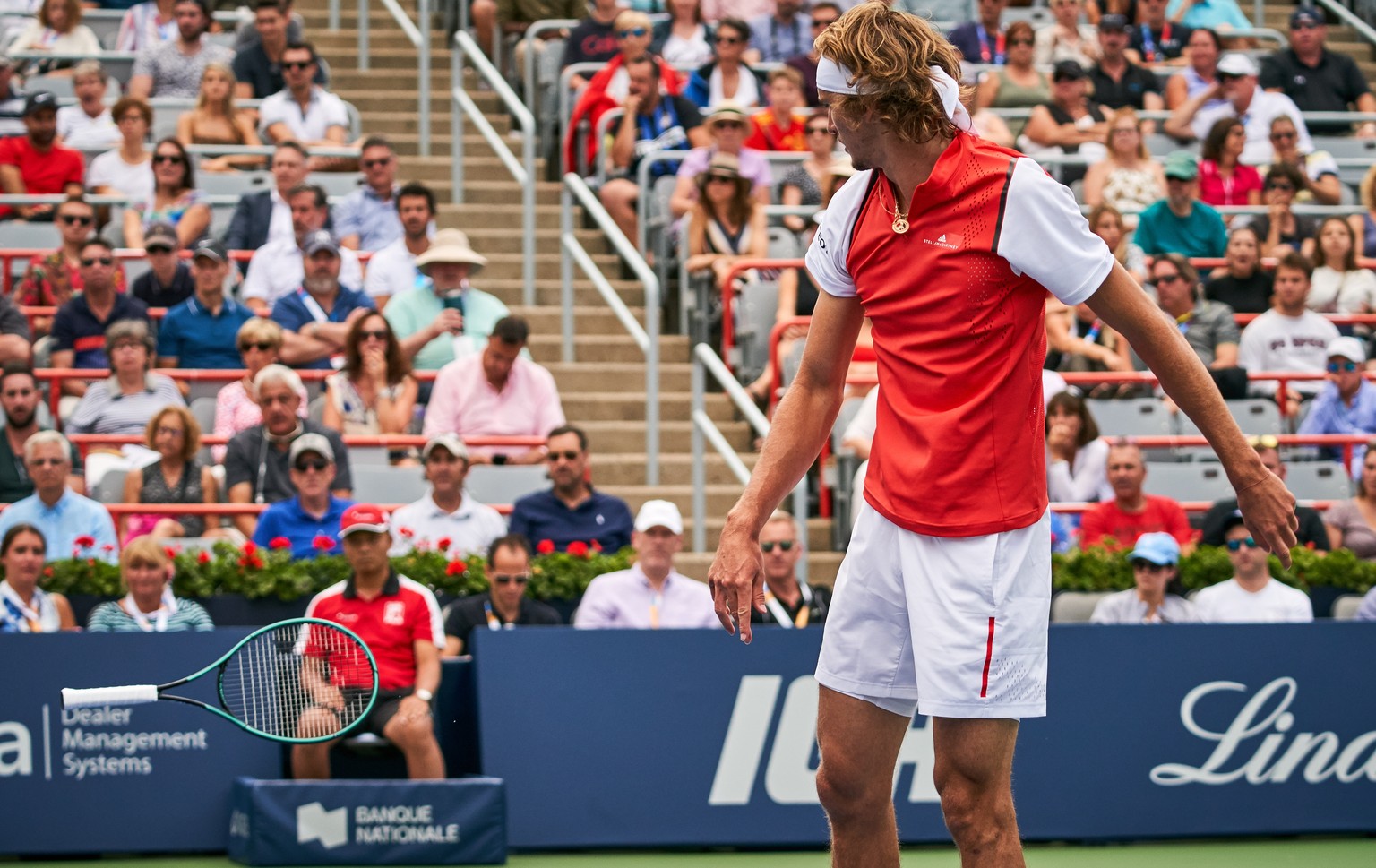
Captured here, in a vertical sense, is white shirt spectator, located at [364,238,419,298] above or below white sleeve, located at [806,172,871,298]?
below

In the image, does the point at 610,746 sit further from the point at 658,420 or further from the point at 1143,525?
the point at 658,420

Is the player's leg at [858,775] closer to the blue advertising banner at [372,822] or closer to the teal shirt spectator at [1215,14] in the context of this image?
the blue advertising banner at [372,822]

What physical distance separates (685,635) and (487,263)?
5.46 metres

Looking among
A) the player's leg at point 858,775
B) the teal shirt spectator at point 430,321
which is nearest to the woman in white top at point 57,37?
the teal shirt spectator at point 430,321

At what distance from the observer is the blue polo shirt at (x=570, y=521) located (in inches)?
381

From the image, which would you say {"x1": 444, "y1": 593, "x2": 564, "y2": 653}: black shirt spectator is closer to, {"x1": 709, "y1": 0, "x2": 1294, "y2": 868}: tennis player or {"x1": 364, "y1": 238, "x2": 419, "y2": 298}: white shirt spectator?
{"x1": 364, "y1": 238, "x2": 419, "y2": 298}: white shirt spectator

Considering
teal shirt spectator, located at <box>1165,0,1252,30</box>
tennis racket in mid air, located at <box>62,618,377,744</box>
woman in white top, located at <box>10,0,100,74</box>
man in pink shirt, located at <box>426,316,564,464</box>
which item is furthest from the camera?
teal shirt spectator, located at <box>1165,0,1252,30</box>

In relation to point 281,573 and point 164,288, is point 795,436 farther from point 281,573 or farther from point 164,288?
point 164,288

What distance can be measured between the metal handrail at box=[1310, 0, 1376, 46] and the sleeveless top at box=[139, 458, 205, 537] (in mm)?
11257

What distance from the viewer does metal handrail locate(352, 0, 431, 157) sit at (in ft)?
45.1

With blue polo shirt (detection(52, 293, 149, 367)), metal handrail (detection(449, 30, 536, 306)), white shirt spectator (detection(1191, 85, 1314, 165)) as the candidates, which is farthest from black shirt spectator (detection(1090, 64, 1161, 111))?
blue polo shirt (detection(52, 293, 149, 367))

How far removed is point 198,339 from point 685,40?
16.1ft

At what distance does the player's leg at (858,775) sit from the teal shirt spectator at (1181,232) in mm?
8794

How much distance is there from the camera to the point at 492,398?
10.7m
